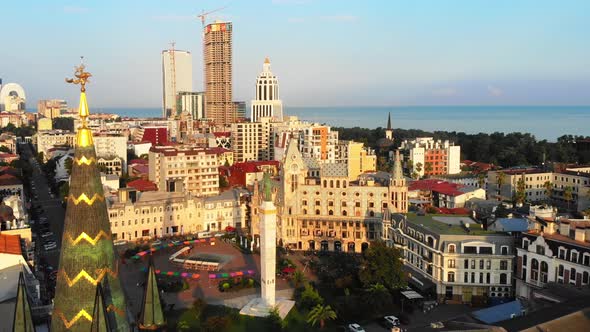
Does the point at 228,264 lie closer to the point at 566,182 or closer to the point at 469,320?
the point at 469,320

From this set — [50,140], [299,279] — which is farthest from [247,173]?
[50,140]

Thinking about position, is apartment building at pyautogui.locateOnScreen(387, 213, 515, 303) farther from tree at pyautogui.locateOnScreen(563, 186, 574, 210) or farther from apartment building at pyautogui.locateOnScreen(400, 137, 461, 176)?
apartment building at pyautogui.locateOnScreen(400, 137, 461, 176)

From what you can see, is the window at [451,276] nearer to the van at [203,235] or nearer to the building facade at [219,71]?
the van at [203,235]

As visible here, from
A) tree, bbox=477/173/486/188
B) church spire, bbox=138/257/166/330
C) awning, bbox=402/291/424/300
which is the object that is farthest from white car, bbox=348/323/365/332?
tree, bbox=477/173/486/188

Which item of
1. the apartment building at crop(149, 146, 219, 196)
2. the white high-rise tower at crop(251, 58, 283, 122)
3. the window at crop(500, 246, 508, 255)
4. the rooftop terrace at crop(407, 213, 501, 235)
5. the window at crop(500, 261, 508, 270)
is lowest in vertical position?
the window at crop(500, 261, 508, 270)

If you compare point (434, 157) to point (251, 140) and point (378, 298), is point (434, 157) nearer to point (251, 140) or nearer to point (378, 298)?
point (251, 140)

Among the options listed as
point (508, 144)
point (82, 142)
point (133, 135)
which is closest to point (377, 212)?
point (82, 142)

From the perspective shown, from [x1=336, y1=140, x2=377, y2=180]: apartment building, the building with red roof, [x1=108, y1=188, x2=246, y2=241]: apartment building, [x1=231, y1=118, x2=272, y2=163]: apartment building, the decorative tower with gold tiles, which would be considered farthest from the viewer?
[x1=231, y1=118, x2=272, y2=163]: apartment building
